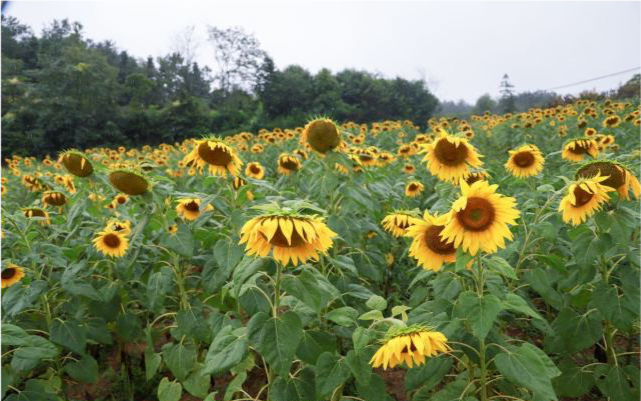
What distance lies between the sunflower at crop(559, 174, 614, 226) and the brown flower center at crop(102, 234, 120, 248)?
2260mm

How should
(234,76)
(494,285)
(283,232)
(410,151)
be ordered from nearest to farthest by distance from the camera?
1. (283,232)
2. (494,285)
3. (410,151)
4. (234,76)

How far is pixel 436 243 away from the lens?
66.4 inches

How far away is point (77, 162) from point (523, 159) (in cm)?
287

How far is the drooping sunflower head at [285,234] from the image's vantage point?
1321 millimetres

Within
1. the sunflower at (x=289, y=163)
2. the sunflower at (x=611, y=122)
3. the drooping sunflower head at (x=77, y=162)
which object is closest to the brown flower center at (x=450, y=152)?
the sunflower at (x=289, y=163)

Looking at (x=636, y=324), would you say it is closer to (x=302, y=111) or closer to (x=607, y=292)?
(x=607, y=292)

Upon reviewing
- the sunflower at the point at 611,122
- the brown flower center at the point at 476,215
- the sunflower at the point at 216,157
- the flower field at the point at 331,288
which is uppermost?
the sunflower at the point at 611,122

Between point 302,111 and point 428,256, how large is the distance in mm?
24631

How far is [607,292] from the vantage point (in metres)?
1.97

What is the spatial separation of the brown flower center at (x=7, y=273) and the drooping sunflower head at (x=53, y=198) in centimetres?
108

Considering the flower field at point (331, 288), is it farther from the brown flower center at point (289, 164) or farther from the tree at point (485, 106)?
the tree at point (485, 106)

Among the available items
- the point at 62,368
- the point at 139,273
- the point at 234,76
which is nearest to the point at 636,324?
the point at 139,273

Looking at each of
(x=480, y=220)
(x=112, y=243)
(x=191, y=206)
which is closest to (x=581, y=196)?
(x=480, y=220)

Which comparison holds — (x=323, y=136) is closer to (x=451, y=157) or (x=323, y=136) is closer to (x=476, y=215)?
(x=451, y=157)
